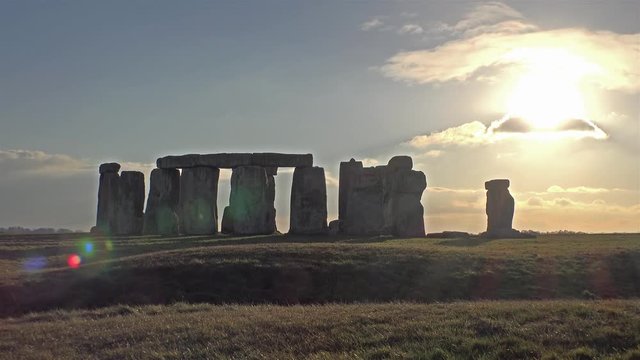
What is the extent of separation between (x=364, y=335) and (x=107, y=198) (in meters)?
46.2

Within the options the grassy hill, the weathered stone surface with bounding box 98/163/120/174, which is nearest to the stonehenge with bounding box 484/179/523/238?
the grassy hill

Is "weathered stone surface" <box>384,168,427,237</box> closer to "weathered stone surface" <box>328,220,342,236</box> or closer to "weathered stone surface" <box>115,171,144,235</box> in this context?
"weathered stone surface" <box>328,220,342,236</box>

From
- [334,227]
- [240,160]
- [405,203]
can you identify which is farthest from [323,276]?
[240,160]

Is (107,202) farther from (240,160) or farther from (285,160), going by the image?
(285,160)

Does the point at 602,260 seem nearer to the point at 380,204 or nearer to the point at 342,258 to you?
the point at 342,258

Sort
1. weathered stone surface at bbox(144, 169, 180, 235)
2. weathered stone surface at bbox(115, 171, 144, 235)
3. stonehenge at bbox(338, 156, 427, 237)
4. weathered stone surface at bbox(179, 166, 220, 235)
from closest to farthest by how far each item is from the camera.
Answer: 1. stonehenge at bbox(338, 156, 427, 237)
2. weathered stone surface at bbox(179, 166, 220, 235)
3. weathered stone surface at bbox(144, 169, 180, 235)
4. weathered stone surface at bbox(115, 171, 144, 235)

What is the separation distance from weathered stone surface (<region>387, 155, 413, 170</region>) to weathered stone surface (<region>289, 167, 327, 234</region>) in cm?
467

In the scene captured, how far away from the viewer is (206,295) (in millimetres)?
27531

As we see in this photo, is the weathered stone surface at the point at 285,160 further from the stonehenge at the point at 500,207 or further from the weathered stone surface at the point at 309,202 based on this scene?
the stonehenge at the point at 500,207

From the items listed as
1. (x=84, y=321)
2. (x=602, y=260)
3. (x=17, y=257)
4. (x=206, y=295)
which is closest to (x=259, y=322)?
(x=84, y=321)

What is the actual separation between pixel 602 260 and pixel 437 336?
18.3 meters

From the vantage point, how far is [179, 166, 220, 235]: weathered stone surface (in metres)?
50.9

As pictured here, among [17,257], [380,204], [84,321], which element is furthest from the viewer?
[380,204]

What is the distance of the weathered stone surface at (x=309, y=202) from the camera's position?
49.1 metres
